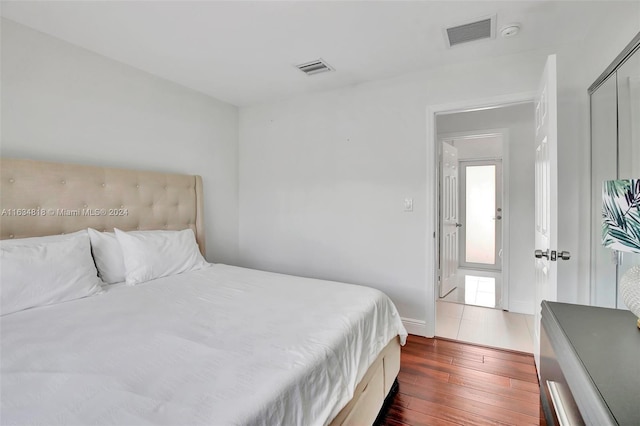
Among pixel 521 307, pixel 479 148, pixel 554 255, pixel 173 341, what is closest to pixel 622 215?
pixel 554 255

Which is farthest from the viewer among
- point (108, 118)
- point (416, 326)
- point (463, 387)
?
point (416, 326)

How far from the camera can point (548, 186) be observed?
1815 millimetres

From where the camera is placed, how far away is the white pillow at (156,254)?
85.2 inches

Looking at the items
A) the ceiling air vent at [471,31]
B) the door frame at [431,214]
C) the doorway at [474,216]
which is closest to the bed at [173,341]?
the door frame at [431,214]

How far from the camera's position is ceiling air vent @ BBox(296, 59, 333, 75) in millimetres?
2578

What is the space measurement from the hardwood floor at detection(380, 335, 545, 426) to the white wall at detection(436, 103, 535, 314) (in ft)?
A: 3.93

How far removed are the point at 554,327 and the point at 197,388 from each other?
4.14 feet

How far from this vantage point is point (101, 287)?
1.97 m

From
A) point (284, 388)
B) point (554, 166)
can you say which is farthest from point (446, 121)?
point (284, 388)

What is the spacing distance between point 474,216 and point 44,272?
19.9 ft

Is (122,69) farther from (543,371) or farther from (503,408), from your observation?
(503,408)

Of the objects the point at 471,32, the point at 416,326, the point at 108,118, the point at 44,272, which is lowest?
the point at 416,326

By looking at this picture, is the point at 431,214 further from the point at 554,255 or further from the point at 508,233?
the point at 508,233

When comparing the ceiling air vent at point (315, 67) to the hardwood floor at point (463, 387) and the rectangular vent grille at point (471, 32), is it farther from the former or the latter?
the hardwood floor at point (463, 387)
